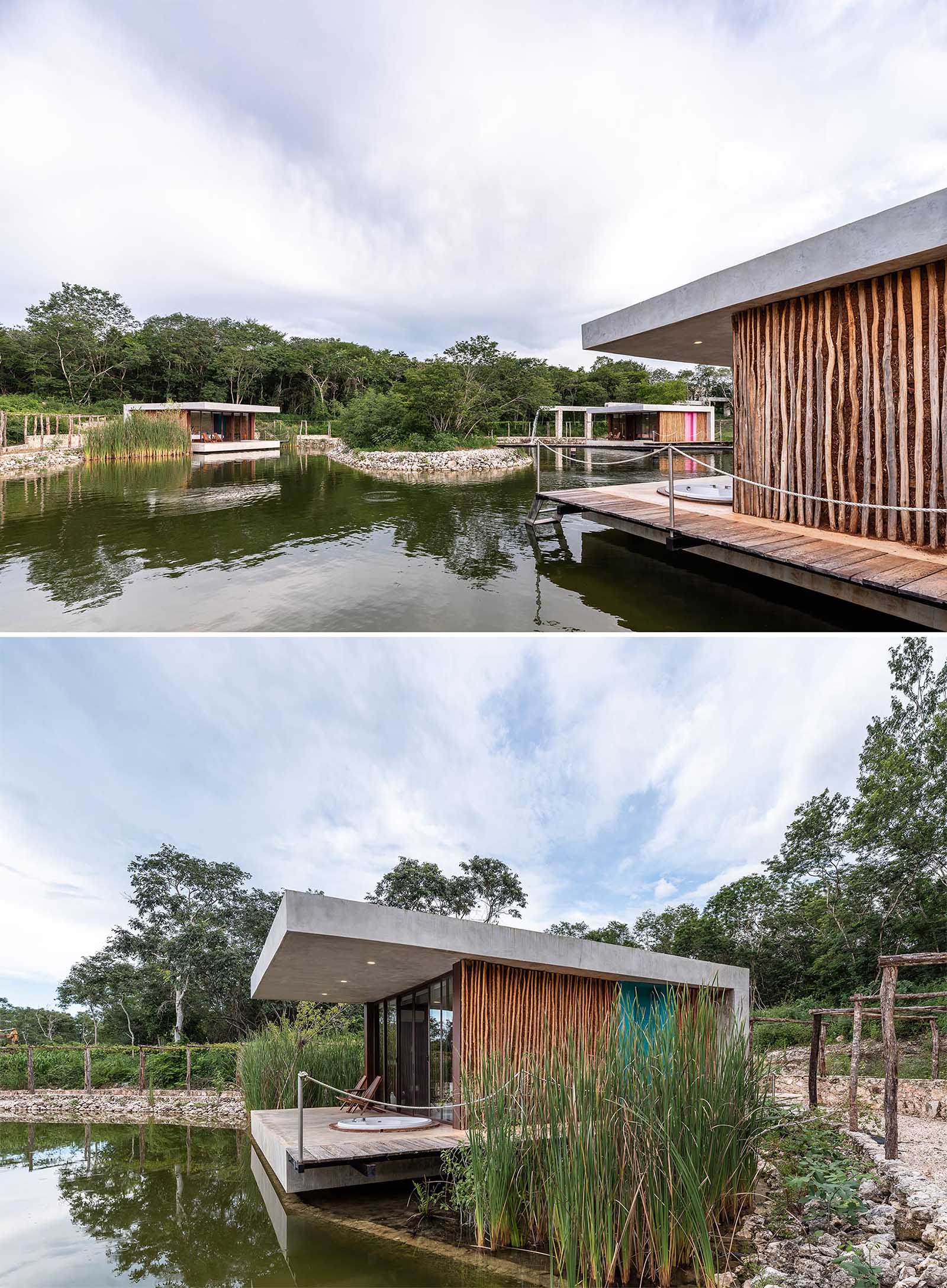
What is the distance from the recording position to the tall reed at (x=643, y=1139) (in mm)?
3639

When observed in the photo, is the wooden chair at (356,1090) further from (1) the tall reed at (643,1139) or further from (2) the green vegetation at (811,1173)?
(1) the tall reed at (643,1139)

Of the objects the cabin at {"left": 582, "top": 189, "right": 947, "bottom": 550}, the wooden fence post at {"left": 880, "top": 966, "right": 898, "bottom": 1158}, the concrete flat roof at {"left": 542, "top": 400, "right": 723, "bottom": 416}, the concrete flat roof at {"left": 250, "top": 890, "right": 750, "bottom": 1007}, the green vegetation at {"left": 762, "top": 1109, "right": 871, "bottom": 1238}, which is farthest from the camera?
the concrete flat roof at {"left": 542, "top": 400, "right": 723, "bottom": 416}

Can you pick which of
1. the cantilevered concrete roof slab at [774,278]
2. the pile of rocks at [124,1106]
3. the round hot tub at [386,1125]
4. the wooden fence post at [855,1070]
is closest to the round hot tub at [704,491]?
the cantilevered concrete roof slab at [774,278]

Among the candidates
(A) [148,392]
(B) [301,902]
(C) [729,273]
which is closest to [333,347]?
(A) [148,392]

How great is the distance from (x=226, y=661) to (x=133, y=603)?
21.8 meters

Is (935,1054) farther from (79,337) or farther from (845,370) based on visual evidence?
(79,337)

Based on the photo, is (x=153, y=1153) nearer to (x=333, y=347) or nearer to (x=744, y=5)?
(x=744, y=5)

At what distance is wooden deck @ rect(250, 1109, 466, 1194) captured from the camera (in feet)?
18.1

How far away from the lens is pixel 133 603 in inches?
292

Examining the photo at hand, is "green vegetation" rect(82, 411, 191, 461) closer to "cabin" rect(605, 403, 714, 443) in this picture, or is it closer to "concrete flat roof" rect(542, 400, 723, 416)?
"concrete flat roof" rect(542, 400, 723, 416)

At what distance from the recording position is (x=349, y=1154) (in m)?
5.54

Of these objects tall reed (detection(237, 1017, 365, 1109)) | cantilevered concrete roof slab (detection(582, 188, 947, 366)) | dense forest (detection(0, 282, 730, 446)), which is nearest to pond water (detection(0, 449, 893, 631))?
cantilevered concrete roof slab (detection(582, 188, 947, 366))

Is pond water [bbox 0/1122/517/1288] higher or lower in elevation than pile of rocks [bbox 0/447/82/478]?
lower

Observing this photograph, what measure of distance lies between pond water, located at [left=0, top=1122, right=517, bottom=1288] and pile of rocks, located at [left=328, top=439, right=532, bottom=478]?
17789 millimetres
